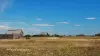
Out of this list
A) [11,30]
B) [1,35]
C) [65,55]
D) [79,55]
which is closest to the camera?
[65,55]

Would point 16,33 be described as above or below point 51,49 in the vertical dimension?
above

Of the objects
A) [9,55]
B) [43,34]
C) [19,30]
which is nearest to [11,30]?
[19,30]

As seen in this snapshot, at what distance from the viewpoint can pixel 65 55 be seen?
22844mm

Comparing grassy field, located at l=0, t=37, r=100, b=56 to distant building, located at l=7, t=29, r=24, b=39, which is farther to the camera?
distant building, located at l=7, t=29, r=24, b=39

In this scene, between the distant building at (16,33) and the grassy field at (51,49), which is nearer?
the grassy field at (51,49)

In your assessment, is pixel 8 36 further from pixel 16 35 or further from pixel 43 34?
pixel 43 34

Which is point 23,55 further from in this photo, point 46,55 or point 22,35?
point 22,35

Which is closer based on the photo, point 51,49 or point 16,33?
point 51,49

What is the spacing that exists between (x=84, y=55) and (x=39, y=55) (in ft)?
16.0

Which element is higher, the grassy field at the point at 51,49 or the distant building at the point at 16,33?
the distant building at the point at 16,33

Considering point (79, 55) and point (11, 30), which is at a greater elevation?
point (11, 30)

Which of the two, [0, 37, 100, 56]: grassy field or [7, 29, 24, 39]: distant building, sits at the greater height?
[7, 29, 24, 39]: distant building

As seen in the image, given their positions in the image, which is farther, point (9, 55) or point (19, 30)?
point (19, 30)

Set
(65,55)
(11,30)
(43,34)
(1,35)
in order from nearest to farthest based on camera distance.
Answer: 1. (65,55)
2. (1,35)
3. (11,30)
4. (43,34)
